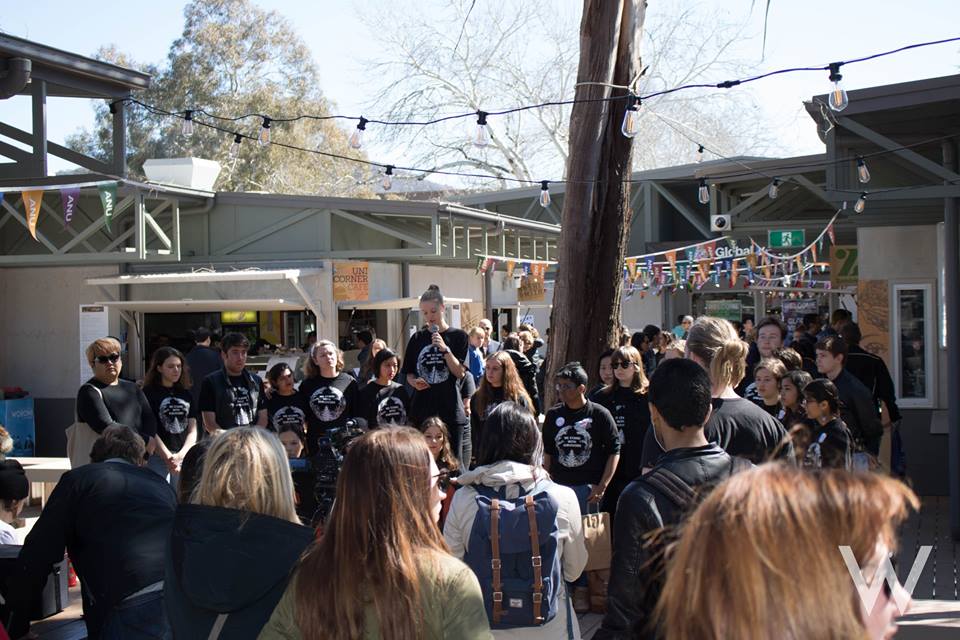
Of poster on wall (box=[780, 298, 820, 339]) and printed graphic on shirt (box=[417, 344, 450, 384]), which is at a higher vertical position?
poster on wall (box=[780, 298, 820, 339])

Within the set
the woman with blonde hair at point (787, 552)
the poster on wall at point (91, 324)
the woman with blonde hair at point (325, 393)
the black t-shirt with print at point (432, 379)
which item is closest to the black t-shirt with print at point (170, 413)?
the woman with blonde hair at point (325, 393)

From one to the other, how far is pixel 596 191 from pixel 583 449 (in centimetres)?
288

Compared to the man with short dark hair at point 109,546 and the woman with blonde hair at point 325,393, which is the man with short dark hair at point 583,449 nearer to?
the woman with blonde hair at point 325,393

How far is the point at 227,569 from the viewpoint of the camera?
2.67 meters

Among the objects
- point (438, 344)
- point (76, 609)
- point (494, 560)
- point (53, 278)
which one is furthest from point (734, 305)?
point (494, 560)

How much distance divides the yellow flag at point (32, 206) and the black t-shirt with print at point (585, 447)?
7.08 metres

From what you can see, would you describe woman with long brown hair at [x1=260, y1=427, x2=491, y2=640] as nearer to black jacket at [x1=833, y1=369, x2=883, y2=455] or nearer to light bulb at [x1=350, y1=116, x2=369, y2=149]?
black jacket at [x1=833, y1=369, x2=883, y2=455]

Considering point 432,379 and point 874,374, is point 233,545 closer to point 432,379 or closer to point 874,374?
point 432,379

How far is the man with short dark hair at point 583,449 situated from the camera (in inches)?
238

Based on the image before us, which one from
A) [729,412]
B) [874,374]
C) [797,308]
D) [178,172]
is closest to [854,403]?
[874,374]

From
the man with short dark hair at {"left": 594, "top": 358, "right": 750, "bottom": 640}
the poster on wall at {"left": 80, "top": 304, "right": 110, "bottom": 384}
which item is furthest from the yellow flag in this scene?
the man with short dark hair at {"left": 594, "top": 358, "right": 750, "bottom": 640}

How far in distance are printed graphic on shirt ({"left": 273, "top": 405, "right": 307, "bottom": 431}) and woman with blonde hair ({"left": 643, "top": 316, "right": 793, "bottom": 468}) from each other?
340 centimetres

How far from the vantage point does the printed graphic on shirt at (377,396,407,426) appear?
726cm

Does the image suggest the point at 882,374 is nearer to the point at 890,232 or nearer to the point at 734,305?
the point at 890,232
